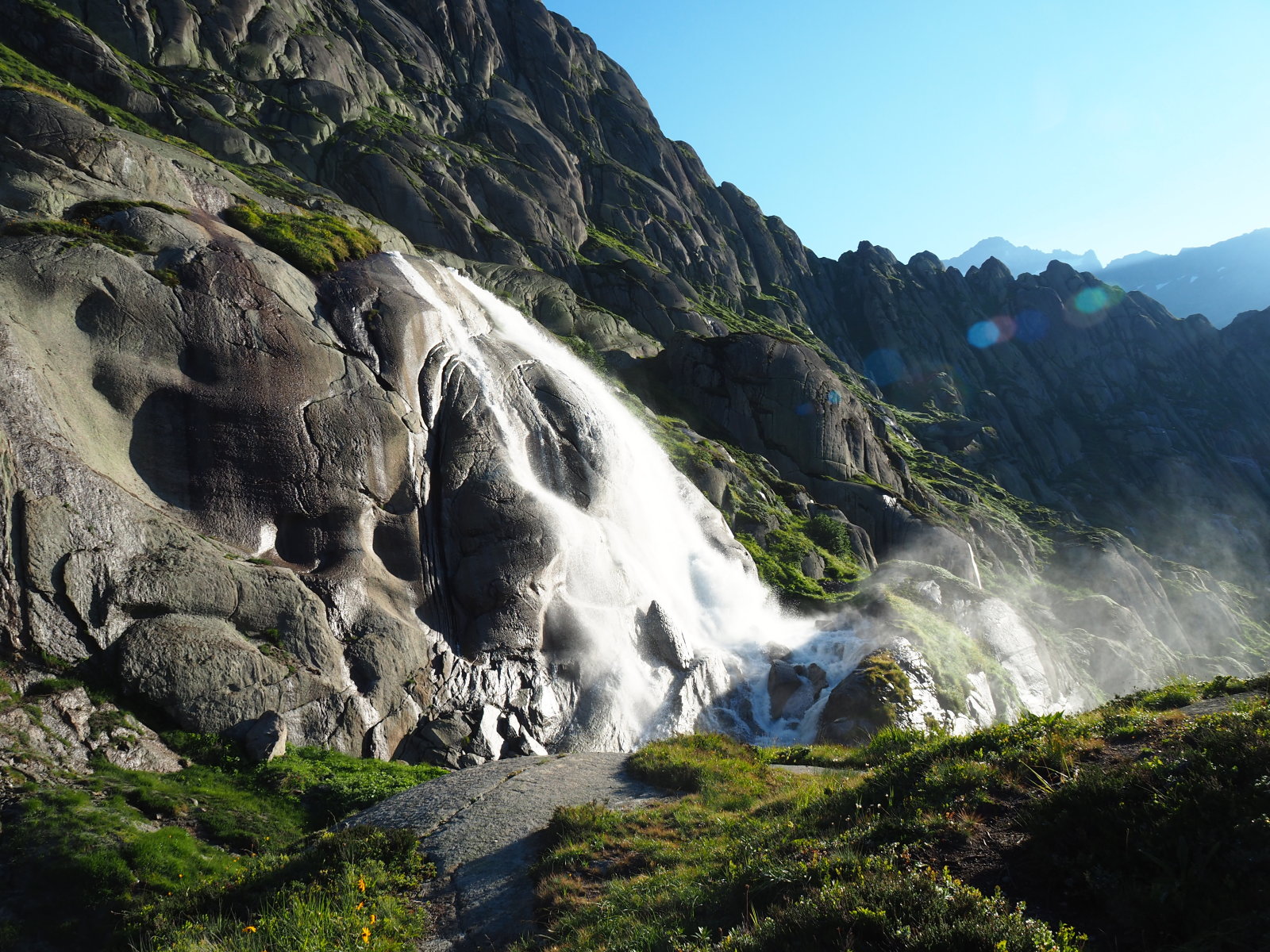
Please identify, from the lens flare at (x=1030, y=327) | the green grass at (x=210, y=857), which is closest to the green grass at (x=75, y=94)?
the green grass at (x=210, y=857)

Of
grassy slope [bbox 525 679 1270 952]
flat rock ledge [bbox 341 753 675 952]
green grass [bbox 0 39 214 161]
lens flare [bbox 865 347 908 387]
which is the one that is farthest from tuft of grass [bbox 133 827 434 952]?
lens flare [bbox 865 347 908 387]

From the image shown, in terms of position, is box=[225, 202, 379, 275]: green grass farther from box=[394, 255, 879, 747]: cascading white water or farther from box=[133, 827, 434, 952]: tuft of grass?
box=[133, 827, 434, 952]: tuft of grass

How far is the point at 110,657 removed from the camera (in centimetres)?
1855

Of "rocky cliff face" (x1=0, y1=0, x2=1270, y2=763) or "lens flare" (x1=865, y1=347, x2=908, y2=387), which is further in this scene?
"lens flare" (x1=865, y1=347, x2=908, y2=387)

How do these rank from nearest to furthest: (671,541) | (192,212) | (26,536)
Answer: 1. (26,536)
2. (192,212)
3. (671,541)

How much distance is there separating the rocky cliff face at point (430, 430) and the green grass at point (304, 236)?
1.12 m

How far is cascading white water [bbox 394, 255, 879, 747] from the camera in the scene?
29.9 meters

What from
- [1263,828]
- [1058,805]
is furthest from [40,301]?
[1263,828]

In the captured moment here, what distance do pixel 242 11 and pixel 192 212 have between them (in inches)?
3013

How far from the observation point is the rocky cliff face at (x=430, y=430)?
21.4m

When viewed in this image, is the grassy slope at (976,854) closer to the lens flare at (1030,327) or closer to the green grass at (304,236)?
the green grass at (304,236)

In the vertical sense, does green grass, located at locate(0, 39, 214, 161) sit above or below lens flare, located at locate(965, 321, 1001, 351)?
above

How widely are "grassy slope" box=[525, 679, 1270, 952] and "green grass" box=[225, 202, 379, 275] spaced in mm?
29760

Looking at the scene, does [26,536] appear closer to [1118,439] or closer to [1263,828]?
[1263,828]
